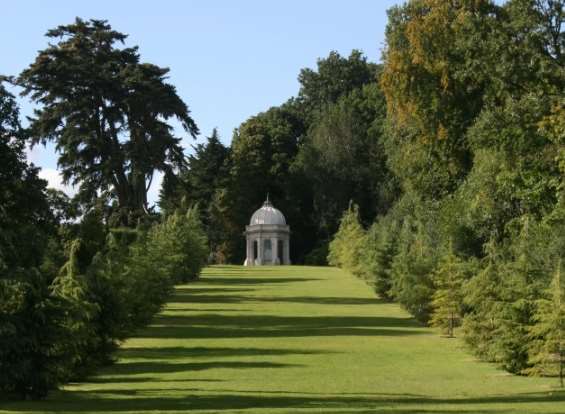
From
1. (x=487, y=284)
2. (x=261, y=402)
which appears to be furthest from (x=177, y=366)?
(x=487, y=284)

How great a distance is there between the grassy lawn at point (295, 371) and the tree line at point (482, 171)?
1.08 m

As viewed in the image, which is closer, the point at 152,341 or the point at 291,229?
the point at 152,341

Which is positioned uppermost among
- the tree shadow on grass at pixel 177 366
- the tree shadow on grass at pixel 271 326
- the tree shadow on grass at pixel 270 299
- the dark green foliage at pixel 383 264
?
the dark green foliage at pixel 383 264

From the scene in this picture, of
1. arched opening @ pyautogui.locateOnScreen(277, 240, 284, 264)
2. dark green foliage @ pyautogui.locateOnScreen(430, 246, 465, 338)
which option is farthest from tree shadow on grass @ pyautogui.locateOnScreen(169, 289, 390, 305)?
arched opening @ pyautogui.locateOnScreen(277, 240, 284, 264)

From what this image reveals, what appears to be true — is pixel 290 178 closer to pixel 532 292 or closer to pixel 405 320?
pixel 405 320

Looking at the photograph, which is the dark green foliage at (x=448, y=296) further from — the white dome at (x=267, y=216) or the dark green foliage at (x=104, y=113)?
the white dome at (x=267, y=216)

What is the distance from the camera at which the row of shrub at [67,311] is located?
54.1 ft

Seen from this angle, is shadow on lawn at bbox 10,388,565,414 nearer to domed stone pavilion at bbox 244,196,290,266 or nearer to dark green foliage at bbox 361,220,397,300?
dark green foliage at bbox 361,220,397,300

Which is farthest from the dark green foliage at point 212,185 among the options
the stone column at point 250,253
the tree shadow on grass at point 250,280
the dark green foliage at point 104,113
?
the dark green foliage at point 104,113

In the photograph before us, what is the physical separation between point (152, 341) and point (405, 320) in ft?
34.0

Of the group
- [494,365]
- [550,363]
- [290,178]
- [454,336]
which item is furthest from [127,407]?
[290,178]

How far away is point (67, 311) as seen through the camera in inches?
679

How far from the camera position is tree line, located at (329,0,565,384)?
23188 mm

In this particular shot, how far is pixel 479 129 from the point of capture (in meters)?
35.9
